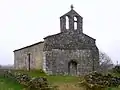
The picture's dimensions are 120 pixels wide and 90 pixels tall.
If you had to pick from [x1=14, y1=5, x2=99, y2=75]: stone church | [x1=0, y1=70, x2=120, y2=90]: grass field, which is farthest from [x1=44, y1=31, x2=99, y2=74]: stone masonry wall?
[x1=0, y1=70, x2=120, y2=90]: grass field

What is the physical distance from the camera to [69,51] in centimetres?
4644

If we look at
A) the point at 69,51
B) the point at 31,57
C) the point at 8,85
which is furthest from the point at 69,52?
the point at 8,85

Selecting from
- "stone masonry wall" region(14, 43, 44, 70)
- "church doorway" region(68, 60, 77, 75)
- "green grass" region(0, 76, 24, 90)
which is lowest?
"green grass" region(0, 76, 24, 90)

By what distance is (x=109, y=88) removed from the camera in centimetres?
3466

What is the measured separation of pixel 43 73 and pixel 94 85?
12.0 m

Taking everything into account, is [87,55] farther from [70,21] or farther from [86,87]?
[86,87]

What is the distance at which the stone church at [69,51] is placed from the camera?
45719mm

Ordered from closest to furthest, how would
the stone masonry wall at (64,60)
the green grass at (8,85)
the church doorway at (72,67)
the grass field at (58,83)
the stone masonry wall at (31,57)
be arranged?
the green grass at (8,85) < the grass field at (58,83) < the stone masonry wall at (64,60) < the church doorway at (72,67) < the stone masonry wall at (31,57)

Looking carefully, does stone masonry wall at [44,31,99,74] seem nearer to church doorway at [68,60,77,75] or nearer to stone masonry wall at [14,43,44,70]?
church doorway at [68,60,77,75]

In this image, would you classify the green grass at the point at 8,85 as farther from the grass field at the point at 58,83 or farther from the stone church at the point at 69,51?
the stone church at the point at 69,51

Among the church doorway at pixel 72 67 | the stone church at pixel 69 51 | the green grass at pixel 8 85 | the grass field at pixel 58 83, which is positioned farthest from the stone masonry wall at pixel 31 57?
the green grass at pixel 8 85

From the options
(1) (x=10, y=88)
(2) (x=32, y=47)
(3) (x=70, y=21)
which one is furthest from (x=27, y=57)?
(1) (x=10, y=88)

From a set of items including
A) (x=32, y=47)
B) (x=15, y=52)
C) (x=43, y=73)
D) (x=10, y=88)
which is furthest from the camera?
(x=15, y=52)

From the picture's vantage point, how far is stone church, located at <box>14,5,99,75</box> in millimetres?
45719
